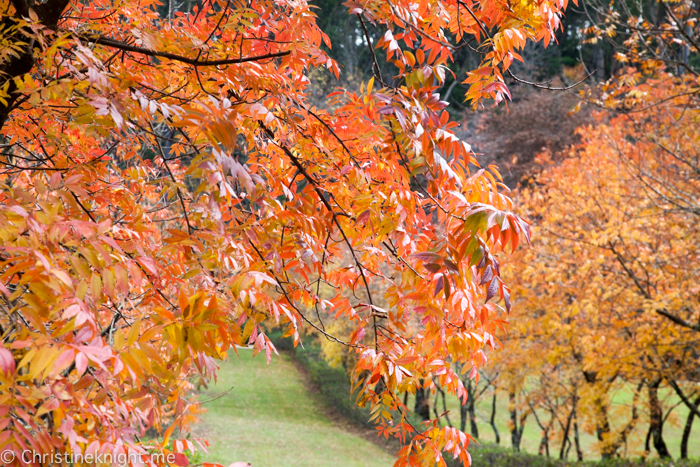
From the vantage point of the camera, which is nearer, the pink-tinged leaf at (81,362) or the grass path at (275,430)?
the pink-tinged leaf at (81,362)

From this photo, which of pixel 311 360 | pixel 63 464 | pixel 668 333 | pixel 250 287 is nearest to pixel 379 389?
pixel 250 287

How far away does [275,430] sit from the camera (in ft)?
48.5

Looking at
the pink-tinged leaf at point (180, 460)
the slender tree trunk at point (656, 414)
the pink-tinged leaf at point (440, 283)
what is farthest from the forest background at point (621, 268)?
the pink-tinged leaf at point (180, 460)

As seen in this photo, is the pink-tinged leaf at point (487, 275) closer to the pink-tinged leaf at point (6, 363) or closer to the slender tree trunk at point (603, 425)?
the pink-tinged leaf at point (6, 363)

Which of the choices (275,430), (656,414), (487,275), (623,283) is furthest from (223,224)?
(275,430)

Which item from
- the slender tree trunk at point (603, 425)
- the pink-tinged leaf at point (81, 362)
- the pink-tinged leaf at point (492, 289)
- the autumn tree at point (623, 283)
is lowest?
the slender tree trunk at point (603, 425)

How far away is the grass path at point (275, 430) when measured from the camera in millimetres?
12359

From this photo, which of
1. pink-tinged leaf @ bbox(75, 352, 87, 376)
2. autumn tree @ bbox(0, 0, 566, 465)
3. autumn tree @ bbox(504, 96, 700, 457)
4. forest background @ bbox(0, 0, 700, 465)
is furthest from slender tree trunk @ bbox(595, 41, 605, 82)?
pink-tinged leaf @ bbox(75, 352, 87, 376)

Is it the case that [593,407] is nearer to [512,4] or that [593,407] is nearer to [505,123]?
[512,4]

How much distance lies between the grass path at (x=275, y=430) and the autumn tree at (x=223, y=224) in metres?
8.90

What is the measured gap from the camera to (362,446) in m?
14.2

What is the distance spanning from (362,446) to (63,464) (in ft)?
45.7

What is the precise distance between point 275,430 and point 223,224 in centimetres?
1441

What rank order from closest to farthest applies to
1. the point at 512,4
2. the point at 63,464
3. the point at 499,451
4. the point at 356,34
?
the point at 63,464
the point at 512,4
the point at 499,451
the point at 356,34
